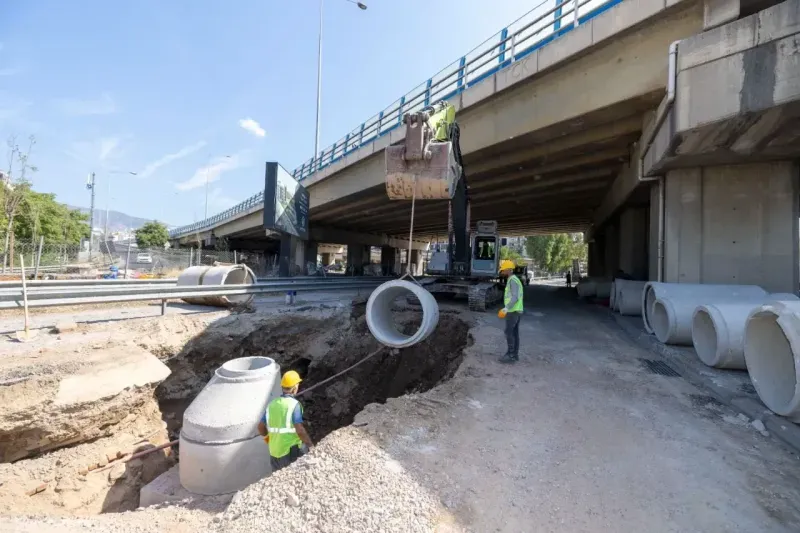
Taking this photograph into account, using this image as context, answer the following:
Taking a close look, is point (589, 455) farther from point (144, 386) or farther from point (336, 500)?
point (144, 386)

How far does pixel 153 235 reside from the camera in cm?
5166

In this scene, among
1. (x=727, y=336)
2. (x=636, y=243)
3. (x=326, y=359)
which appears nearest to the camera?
(x=727, y=336)

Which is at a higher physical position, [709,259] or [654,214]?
[654,214]

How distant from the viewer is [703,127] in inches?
243

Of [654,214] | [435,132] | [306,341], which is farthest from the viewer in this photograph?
[654,214]

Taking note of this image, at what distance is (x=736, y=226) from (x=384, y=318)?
768 centimetres

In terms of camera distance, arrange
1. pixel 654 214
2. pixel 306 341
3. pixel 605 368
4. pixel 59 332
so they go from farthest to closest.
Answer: pixel 654 214 < pixel 306 341 < pixel 59 332 < pixel 605 368

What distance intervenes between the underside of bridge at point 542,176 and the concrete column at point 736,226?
2201 millimetres

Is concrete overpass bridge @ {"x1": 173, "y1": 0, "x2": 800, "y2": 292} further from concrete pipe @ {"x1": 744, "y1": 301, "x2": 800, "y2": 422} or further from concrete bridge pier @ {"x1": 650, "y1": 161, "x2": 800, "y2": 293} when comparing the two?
concrete pipe @ {"x1": 744, "y1": 301, "x2": 800, "y2": 422}

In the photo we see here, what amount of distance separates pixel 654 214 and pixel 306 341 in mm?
9155

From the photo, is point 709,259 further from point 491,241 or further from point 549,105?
point 491,241

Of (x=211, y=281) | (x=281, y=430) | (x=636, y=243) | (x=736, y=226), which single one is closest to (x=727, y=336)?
(x=736, y=226)

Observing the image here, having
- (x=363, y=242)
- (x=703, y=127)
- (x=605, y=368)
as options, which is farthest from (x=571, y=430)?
(x=363, y=242)

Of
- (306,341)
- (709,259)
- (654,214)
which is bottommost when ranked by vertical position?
(306,341)
